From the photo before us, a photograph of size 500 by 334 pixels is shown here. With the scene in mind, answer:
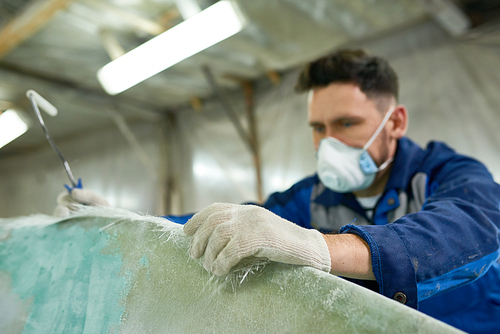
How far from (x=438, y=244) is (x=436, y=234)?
0.06 feet

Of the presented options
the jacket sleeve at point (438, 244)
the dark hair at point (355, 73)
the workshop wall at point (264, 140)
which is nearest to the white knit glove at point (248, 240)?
the jacket sleeve at point (438, 244)

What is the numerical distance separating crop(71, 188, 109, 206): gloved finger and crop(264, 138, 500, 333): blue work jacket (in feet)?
2.23

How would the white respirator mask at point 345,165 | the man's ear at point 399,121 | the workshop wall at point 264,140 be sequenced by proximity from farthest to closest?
1. the workshop wall at point 264,140
2. the man's ear at point 399,121
3. the white respirator mask at point 345,165

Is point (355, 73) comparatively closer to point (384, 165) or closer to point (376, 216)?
point (384, 165)

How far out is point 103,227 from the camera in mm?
705

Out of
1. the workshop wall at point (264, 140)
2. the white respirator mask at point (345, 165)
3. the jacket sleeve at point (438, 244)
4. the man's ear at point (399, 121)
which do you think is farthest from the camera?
the workshop wall at point (264, 140)

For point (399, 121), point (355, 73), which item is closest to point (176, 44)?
point (355, 73)

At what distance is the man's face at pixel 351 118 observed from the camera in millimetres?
1151

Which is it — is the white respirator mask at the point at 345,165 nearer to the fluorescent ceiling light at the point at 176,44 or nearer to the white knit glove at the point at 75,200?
the white knit glove at the point at 75,200

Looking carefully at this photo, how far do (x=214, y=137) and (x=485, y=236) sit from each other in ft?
13.9

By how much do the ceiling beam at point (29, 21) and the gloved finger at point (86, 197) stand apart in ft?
7.02

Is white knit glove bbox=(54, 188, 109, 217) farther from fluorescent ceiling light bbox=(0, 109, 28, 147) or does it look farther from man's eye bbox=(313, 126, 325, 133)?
man's eye bbox=(313, 126, 325, 133)

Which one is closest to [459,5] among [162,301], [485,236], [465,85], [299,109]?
[465,85]

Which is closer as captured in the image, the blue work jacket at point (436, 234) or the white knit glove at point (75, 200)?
the blue work jacket at point (436, 234)
